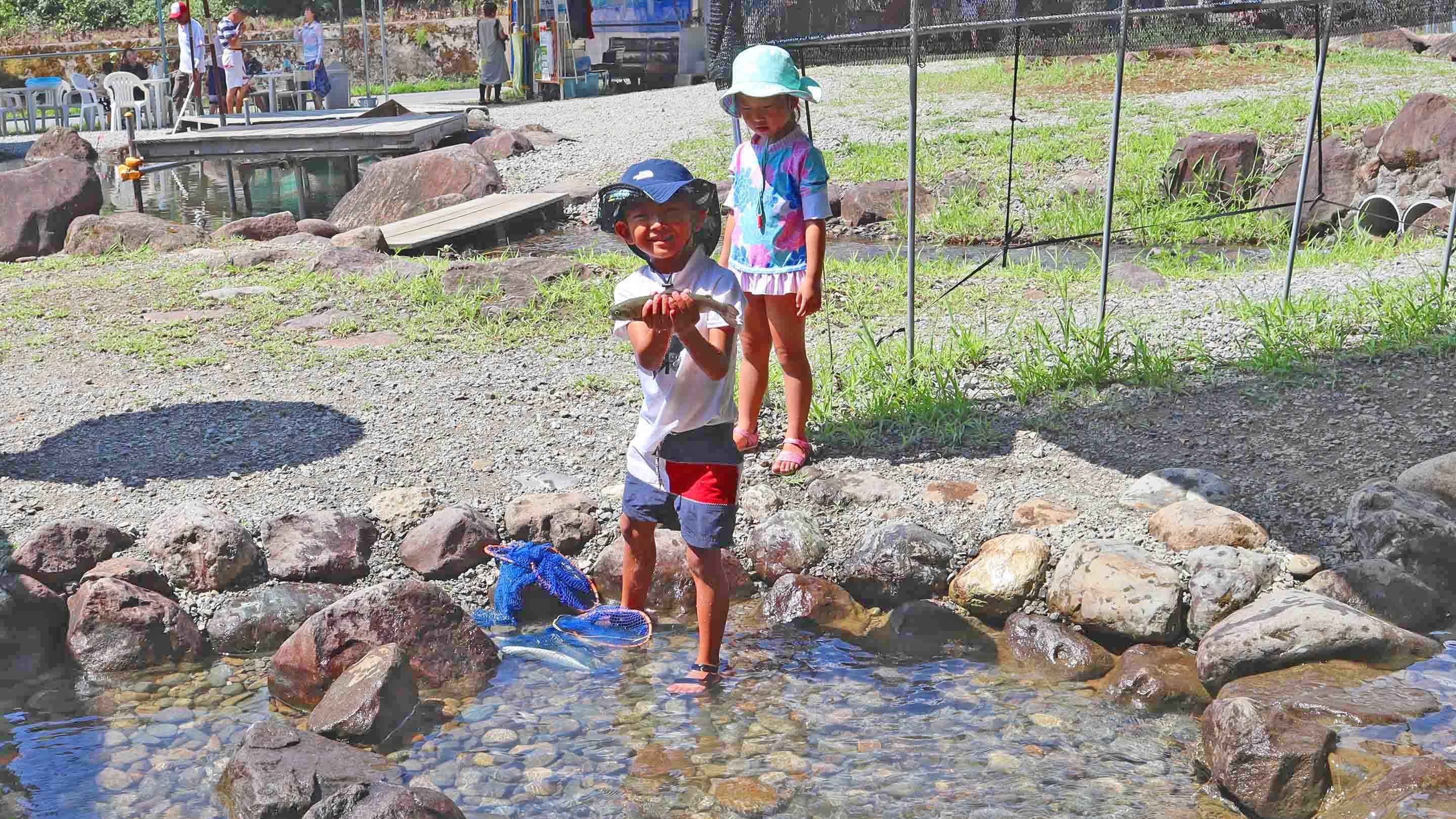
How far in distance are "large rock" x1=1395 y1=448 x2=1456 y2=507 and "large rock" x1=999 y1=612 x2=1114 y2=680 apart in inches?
53.3

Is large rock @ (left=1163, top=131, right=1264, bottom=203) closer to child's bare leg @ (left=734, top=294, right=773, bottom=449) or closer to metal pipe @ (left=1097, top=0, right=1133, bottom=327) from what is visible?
metal pipe @ (left=1097, top=0, right=1133, bottom=327)

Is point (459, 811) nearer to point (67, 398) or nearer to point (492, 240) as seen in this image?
point (67, 398)

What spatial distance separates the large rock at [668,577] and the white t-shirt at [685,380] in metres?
0.87

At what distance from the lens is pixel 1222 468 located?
4.63 metres

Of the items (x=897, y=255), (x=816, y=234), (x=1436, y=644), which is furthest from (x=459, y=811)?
(x=897, y=255)

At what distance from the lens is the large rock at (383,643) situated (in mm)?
3689

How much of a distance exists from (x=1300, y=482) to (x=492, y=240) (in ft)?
26.2

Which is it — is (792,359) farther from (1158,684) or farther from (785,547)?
(1158,684)

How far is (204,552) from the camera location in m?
4.31

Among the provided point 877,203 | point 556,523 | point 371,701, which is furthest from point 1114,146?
point 877,203

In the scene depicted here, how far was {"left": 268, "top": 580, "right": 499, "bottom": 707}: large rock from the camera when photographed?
3689 millimetres

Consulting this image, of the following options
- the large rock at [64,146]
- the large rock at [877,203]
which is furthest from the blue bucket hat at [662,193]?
the large rock at [64,146]

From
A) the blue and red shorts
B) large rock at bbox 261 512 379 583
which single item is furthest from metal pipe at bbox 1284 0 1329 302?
large rock at bbox 261 512 379 583

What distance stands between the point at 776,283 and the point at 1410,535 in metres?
2.27
